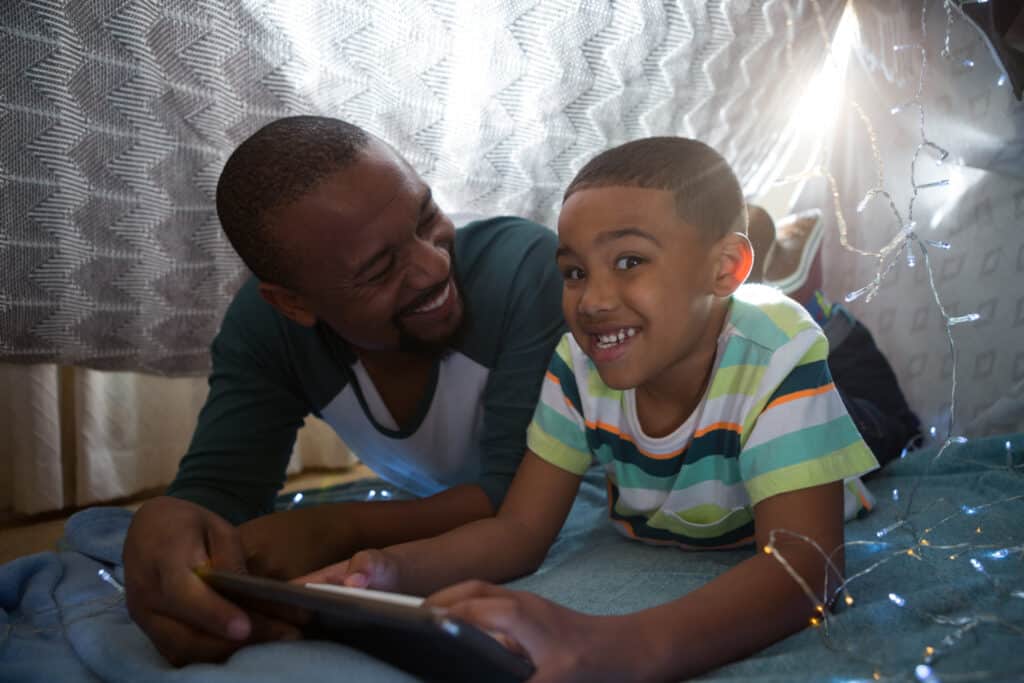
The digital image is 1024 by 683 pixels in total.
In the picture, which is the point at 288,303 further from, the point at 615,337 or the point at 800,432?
the point at 800,432

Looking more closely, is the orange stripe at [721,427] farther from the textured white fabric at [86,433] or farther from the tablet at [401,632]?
the textured white fabric at [86,433]

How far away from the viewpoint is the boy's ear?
87 centimetres

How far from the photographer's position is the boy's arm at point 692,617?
59 centimetres

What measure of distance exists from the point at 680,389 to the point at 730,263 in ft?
0.50

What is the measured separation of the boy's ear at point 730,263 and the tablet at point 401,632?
0.47m

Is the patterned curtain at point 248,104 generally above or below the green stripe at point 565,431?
above

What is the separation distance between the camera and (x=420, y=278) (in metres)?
1.06

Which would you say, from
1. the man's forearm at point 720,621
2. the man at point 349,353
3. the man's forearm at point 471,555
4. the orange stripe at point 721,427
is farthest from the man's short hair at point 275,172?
the man's forearm at point 720,621

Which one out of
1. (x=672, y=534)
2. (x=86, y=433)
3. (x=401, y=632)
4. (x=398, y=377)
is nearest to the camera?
(x=401, y=632)

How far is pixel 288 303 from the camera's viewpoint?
1.15 m

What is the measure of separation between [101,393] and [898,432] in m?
1.59

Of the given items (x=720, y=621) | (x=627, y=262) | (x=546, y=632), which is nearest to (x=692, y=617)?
(x=720, y=621)

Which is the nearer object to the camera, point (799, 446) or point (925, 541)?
point (799, 446)

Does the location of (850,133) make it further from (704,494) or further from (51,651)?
(51,651)
